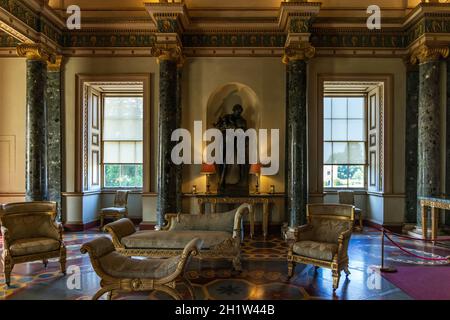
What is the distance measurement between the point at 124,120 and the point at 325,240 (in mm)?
7045

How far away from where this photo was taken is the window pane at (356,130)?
9.83 m

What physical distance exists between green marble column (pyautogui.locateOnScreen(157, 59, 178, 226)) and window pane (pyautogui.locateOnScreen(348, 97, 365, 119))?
5410 millimetres

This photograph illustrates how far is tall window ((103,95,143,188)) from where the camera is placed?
32.6ft

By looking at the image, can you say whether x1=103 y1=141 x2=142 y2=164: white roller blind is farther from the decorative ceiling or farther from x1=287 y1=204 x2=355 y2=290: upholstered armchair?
x1=287 y1=204 x2=355 y2=290: upholstered armchair

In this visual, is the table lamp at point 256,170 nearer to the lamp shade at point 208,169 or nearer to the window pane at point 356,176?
the lamp shade at point 208,169

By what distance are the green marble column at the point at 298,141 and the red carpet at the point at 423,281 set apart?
259 centimetres

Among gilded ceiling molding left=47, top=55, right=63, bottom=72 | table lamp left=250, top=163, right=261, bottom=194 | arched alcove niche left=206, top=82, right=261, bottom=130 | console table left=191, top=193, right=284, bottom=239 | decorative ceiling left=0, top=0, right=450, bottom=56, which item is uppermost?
decorative ceiling left=0, top=0, right=450, bottom=56

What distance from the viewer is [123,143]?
9984 mm

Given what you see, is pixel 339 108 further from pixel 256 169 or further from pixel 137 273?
pixel 137 273

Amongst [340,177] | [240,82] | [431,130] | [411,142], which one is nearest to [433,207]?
[431,130]

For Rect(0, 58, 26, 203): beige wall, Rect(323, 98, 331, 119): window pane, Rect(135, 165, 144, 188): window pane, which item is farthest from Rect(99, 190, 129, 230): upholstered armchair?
Rect(323, 98, 331, 119): window pane

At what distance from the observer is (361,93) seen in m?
9.66

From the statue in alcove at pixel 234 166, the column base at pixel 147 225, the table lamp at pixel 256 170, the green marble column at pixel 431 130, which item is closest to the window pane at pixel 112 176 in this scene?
the column base at pixel 147 225

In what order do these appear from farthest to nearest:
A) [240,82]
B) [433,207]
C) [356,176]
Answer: [356,176] → [240,82] → [433,207]
